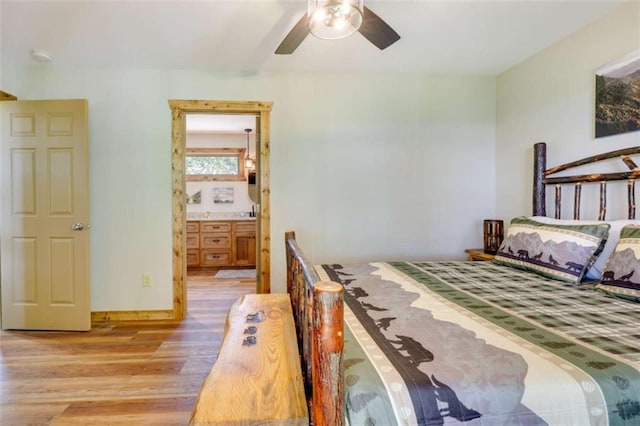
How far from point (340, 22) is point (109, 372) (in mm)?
2730

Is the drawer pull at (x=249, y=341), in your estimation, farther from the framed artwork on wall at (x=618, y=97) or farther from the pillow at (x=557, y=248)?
the framed artwork on wall at (x=618, y=97)

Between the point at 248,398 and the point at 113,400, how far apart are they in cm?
148

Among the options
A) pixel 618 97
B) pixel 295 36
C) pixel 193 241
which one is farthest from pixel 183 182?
pixel 618 97

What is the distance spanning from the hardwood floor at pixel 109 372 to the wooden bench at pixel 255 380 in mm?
759

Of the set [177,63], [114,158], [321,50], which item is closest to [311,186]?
[321,50]

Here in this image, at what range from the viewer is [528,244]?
224 centimetres

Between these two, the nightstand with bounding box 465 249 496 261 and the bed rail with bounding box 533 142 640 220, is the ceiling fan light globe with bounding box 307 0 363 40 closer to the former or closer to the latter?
the bed rail with bounding box 533 142 640 220

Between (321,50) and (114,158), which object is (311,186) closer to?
(321,50)

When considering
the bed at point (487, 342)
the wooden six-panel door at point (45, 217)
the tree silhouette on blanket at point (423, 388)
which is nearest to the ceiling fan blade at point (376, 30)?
the bed at point (487, 342)

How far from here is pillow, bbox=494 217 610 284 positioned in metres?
1.92

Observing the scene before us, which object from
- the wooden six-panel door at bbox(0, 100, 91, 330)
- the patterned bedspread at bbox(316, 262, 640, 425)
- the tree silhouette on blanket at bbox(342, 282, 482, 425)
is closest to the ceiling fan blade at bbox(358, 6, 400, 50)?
the patterned bedspread at bbox(316, 262, 640, 425)

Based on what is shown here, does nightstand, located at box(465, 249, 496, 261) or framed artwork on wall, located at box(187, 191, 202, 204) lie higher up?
framed artwork on wall, located at box(187, 191, 202, 204)

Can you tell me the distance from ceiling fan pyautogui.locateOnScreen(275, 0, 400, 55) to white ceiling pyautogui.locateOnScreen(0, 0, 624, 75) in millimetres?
366

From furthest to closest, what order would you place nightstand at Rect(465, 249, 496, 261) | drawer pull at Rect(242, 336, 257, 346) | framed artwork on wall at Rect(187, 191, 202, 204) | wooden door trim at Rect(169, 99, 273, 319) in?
1. framed artwork on wall at Rect(187, 191, 202, 204)
2. wooden door trim at Rect(169, 99, 273, 319)
3. nightstand at Rect(465, 249, 496, 261)
4. drawer pull at Rect(242, 336, 257, 346)
